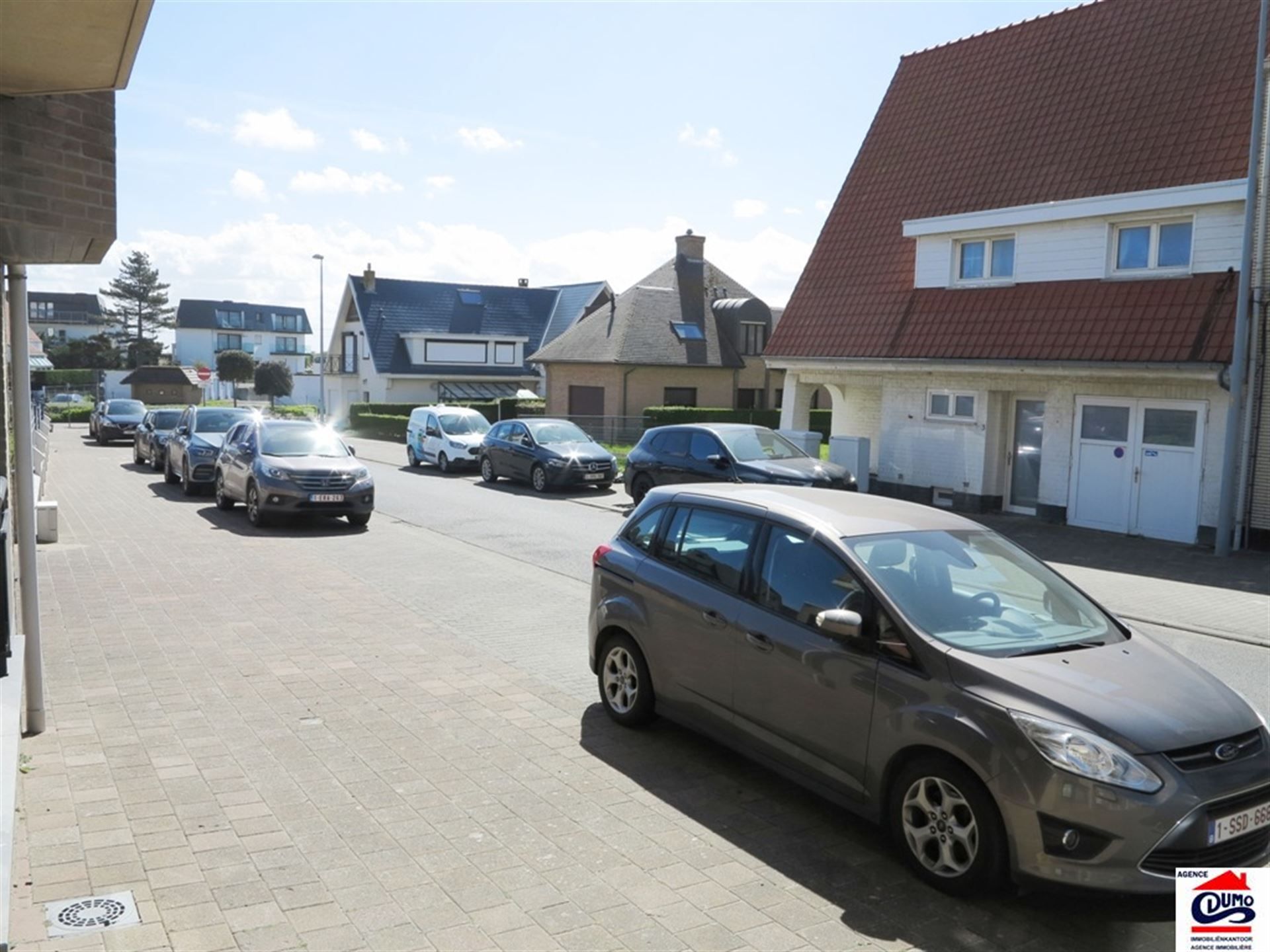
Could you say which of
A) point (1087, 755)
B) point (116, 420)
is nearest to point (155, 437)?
point (116, 420)

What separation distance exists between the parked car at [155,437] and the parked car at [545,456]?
770cm

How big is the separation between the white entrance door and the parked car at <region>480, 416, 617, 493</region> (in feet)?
30.8

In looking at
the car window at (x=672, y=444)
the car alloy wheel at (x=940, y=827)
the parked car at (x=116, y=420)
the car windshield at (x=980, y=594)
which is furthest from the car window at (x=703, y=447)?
the parked car at (x=116, y=420)

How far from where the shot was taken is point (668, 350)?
1607 inches

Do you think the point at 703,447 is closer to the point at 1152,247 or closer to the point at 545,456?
the point at 545,456

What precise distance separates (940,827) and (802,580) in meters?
1.43

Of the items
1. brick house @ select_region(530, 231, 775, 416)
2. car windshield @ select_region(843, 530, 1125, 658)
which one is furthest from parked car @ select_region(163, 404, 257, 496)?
brick house @ select_region(530, 231, 775, 416)

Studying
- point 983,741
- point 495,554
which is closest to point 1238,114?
point 495,554

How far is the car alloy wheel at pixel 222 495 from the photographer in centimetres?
1772

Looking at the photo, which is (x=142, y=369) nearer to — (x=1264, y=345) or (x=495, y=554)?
(x=495, y=554)

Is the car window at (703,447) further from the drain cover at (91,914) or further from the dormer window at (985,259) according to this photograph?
the drain cover at (91,914)

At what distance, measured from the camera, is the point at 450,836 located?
5.21 meters

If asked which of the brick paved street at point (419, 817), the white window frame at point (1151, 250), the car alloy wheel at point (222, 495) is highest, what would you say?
the white window frame at point (1151, 250)

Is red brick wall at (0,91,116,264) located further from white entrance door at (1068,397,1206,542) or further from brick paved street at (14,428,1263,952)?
white entrance door at (1068,397,1206,542)
